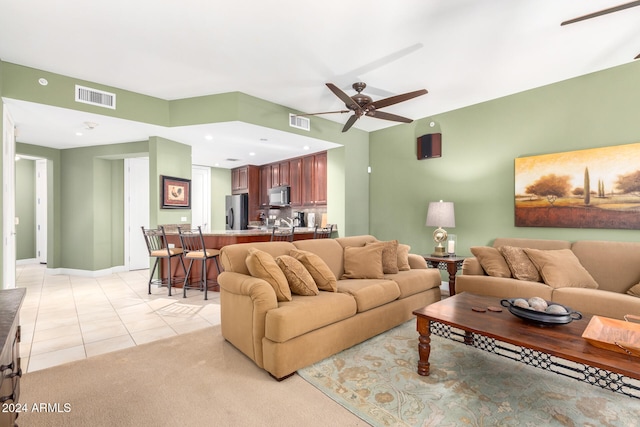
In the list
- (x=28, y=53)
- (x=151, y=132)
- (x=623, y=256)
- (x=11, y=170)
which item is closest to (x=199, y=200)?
(x=151, y=132)

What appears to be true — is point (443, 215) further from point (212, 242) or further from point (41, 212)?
point (41, 212)

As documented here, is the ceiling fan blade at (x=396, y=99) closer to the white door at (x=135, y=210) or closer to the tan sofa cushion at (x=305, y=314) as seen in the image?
the tan sofa cushion at (x=305, y=314)

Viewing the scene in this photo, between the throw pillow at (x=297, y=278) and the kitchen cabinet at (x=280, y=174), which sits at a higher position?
the kitchen cabinet at (x=280, y=174)

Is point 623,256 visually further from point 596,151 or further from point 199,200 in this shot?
point 199,200

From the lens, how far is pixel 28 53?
312 cm

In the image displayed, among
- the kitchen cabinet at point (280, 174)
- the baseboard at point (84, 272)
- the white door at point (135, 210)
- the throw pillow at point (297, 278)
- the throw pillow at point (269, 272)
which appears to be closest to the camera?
the throw pillow at point (269, 272)

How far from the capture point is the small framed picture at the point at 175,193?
512 cm

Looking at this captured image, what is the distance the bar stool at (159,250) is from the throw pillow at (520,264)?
4530 mm

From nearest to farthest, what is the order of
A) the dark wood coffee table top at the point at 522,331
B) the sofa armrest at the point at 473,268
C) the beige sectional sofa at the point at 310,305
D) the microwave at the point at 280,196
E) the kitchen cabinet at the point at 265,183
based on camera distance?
the dark wood coffee table top at the point at 522,331
the beige sectional sofa at the point at 310,305
the sofa armrest at the point at 473,268
the microwave at the point at 280,196
the kitchen cabinet at the point at 265,183

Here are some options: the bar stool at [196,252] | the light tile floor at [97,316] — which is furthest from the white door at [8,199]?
the bar stool at [196,252]

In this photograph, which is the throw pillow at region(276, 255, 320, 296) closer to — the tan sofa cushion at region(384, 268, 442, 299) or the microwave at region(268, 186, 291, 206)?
the tan sofa cushion at region(384, 268, 442, 299)

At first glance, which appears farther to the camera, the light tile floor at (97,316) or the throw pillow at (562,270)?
the throw pillow at (562,270)

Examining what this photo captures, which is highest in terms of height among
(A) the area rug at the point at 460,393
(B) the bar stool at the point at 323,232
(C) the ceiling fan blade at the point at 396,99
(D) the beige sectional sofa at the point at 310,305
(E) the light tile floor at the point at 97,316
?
(C) the ceiling fan blade at the point at 396,99

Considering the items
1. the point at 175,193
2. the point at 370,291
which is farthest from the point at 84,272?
the point at 370,291
